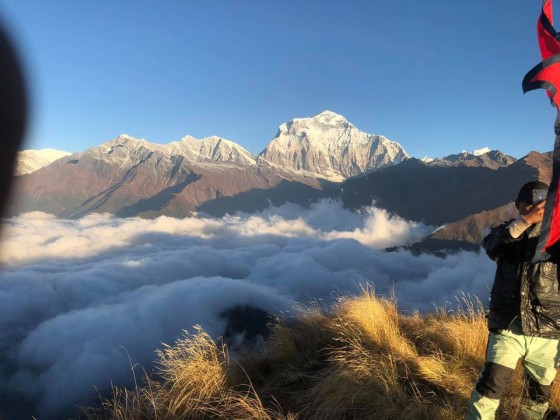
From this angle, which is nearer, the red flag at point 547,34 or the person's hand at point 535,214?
the red flag at point 547,34

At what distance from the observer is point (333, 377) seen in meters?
4.55

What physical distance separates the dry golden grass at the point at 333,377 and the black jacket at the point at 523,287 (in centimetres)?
108

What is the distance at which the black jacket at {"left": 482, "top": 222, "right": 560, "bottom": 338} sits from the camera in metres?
3.29

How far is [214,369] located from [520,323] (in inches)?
150

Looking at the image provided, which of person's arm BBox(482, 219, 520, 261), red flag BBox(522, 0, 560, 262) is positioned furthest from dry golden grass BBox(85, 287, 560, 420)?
red flag BBox(522, 0, 560, 262)

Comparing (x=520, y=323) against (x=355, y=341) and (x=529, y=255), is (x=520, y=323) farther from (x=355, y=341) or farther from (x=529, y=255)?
(x=355, y=341)

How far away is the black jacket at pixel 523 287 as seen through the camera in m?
3.29

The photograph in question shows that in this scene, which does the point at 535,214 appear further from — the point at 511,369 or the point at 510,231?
the point at 511,369

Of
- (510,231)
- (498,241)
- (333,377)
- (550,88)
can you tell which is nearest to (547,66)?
Result: (550,88)

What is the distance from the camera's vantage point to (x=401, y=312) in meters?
8.90

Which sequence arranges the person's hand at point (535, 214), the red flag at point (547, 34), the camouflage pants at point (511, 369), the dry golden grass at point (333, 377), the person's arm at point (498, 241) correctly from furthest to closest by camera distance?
the dry golden grass at point (333, 377)
the person's arm at point (498, 241)
the camouflage pants at point (511, 369)
the person's hand at point (535, 214)
the red flag at point (547, 34)

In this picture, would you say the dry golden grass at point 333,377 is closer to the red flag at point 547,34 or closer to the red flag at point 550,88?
the red flag at point 550,88

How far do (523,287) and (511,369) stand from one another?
764 millimetres

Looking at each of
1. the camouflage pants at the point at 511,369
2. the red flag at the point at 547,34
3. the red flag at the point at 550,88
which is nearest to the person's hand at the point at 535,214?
the red flag at the point at 550,88
